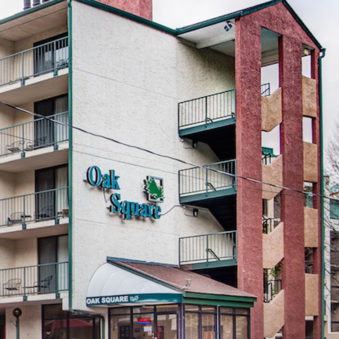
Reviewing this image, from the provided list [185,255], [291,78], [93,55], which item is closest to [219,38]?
[291,78]

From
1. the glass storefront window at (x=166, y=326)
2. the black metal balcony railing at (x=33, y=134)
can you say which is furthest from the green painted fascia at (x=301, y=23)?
the glass storefront window at (x=166, y=326)

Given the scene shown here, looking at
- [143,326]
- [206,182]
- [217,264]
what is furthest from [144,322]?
[206,182]

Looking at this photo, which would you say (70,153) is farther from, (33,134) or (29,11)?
(29,11)

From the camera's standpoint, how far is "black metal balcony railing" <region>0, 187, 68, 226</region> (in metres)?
35.4

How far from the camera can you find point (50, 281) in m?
34.9

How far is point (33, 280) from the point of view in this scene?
35.6 meters

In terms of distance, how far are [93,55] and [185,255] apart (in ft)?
29.9

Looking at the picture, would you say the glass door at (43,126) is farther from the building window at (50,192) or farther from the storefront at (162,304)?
the storefront at (162,304)

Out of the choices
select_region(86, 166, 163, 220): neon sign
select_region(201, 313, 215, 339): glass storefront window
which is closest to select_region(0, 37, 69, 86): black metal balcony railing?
select_region(86, 166, 163, 220): neon sign

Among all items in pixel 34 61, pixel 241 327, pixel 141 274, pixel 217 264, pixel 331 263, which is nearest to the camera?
pixel 141 274

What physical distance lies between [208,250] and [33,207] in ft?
23.6

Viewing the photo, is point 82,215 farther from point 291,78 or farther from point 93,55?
point 291,78

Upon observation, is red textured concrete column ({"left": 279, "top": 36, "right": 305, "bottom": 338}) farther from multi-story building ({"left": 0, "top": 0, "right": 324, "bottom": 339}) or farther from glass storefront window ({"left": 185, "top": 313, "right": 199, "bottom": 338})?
glass storefront window ({"left": 185, "top": 313, "right": 199, "bottom": 338})

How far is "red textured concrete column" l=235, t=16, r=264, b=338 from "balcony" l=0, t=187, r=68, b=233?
279 inches
